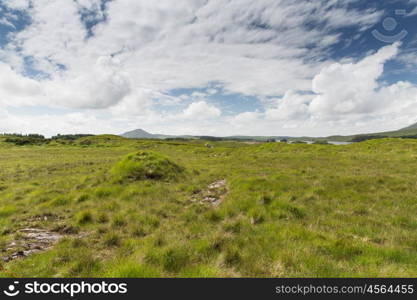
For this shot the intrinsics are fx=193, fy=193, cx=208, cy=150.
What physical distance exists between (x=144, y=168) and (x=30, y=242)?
913 cm

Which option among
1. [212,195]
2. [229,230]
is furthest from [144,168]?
[229,230]

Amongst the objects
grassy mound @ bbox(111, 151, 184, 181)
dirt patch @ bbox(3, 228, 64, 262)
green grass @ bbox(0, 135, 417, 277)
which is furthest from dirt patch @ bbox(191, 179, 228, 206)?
dirt patch @ bbox(3, 228, 64, 262)

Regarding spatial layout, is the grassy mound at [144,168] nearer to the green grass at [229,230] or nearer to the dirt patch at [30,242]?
the green grass at [229,230]

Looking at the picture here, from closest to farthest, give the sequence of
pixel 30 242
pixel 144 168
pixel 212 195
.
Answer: pixel 30 242
pixel 212 195
pixel 144 168

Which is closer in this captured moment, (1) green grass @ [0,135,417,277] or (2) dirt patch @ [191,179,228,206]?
(1) green grass @ [0,135,417,277]

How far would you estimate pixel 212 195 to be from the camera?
1228 cm

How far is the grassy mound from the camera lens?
1484 cm

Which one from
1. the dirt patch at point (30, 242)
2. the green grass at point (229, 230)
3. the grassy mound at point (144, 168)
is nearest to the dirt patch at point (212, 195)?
the green grass at point (229, 230)

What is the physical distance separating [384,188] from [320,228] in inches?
337

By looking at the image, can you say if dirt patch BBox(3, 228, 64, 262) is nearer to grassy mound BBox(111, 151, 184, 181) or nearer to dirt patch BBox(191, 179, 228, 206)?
dirt patch BBox(191, 179, 228, 206)

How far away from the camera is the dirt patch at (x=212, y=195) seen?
36.5ft

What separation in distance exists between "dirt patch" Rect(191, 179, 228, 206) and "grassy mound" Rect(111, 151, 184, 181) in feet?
12.5

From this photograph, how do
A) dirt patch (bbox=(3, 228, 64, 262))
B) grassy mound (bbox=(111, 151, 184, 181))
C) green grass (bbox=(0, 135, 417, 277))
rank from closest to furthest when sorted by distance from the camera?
green grass (bbox=(0, 135, 417, 277)) → dirt patch (bbox=(3, 228, 64, 262)) → grassy mound (bbox=(111, 151, 184, 181))

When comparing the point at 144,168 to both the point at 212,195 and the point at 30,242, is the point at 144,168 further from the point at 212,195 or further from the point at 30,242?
the point at 30,242
